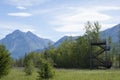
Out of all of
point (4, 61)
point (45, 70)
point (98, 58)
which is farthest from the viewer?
point (98, 58)

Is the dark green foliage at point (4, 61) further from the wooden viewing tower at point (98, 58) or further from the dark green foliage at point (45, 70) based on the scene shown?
the wooden viewing tower at point (98, 58)

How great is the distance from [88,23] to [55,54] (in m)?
18.5

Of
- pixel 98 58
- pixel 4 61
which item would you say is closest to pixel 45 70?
pixel 4 61

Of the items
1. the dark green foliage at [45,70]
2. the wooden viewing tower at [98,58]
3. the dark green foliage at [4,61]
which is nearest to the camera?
the dark green foliage at [45,70]

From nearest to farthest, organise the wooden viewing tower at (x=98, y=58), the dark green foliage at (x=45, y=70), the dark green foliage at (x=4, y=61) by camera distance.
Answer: the dark green foliage at (x=45, y=70) < the dark green foliage at (x=4, y=61) < the wooden viewing tower at (x=98, y=58)

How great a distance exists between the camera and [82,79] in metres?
34.9

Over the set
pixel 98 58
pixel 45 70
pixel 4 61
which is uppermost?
pixel 98 58

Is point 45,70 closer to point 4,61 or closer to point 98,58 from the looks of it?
point 4,61

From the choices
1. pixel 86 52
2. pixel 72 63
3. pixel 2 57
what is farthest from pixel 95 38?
pixel 2 57

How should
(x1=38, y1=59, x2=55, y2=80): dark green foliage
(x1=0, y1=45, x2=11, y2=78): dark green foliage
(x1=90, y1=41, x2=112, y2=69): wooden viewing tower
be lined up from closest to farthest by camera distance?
(x1=38, y1=59, x2=55, y2=80): dark green foliage, (x1=0, y1=45, x2=11, y2=78): dark green foliage, (x1=90, y1=41, x2=112, y2=69): wooden viewing tower

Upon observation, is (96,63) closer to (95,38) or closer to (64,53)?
(95,38)

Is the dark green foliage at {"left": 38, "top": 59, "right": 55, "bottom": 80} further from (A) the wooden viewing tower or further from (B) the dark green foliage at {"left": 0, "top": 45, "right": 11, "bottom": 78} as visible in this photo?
(A) the wooden viewing tower

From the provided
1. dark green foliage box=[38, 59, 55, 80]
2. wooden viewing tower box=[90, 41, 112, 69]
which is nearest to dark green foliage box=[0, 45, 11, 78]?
dark green foliage box=[38, 59, 55, 80]

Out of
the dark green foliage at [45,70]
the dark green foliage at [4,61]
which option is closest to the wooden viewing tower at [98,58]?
the dark green foliage at [4,61]
